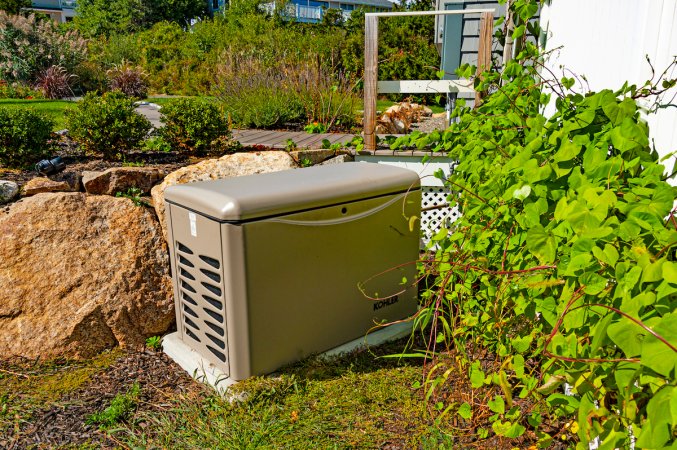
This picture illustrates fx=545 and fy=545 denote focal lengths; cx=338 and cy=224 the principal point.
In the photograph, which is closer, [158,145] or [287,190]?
[287,190]

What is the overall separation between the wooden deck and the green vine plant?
322 centimetres

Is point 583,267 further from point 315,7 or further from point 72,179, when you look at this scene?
point 315,7

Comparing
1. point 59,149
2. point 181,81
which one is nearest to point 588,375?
point 59,149

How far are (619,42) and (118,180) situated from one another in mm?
3368

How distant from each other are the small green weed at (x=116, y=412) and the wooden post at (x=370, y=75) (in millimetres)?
3002

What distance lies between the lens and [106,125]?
5172 mm

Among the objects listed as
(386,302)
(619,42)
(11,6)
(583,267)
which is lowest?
(386,302)

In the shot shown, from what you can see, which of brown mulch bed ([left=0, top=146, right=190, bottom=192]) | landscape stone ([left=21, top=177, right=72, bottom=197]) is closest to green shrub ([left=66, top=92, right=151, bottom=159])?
brown mulch bed ([left=0, top=146, right=190, bottom=192])

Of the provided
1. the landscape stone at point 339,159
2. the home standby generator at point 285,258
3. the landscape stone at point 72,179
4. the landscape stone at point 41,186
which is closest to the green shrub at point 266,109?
the landscape stone at point 339,159

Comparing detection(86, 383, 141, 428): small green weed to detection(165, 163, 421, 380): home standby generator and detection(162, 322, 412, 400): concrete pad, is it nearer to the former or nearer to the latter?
detection(162, 322, 412, 400): concrete pad

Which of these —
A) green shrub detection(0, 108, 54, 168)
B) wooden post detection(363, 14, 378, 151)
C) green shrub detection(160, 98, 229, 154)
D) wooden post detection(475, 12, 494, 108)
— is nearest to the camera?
wooden post detection(475, 12, 494, 108)

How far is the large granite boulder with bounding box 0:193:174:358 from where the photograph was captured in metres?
3.17

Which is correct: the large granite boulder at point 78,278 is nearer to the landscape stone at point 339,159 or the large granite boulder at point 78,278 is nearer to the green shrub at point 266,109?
the landscape stone at point 339,159

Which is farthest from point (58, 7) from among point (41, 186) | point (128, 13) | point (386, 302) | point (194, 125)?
point (386, 302)
